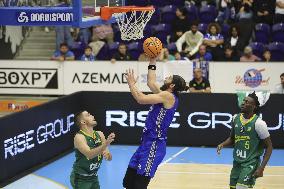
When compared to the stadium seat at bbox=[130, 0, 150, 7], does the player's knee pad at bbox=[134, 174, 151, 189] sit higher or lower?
lower

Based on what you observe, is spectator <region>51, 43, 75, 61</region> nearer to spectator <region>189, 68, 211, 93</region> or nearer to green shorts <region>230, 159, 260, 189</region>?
spectator <region>189, 68, 211, 93</region>

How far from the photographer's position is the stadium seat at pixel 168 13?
20.8m

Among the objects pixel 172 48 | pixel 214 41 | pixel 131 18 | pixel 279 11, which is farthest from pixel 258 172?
pixel 279 11

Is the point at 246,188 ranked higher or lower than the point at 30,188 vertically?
higher

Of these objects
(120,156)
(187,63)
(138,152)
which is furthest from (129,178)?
(187,63)

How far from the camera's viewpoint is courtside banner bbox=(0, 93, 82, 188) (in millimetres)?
13148

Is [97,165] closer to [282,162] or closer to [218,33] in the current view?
[282,162]

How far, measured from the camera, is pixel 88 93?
1675cm

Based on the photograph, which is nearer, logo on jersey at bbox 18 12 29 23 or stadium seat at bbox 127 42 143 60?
logo on jersey at bbox 18 12 29 23

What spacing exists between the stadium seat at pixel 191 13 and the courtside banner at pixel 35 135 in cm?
530

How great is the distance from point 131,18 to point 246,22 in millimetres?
8661

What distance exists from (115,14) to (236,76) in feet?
24.4

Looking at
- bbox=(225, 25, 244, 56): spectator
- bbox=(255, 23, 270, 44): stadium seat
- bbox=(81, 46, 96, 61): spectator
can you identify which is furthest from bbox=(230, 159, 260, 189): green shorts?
bbox=(255, 23, 270, 44): stadium seat

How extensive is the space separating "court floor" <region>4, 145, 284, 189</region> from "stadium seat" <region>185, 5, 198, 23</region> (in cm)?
523
